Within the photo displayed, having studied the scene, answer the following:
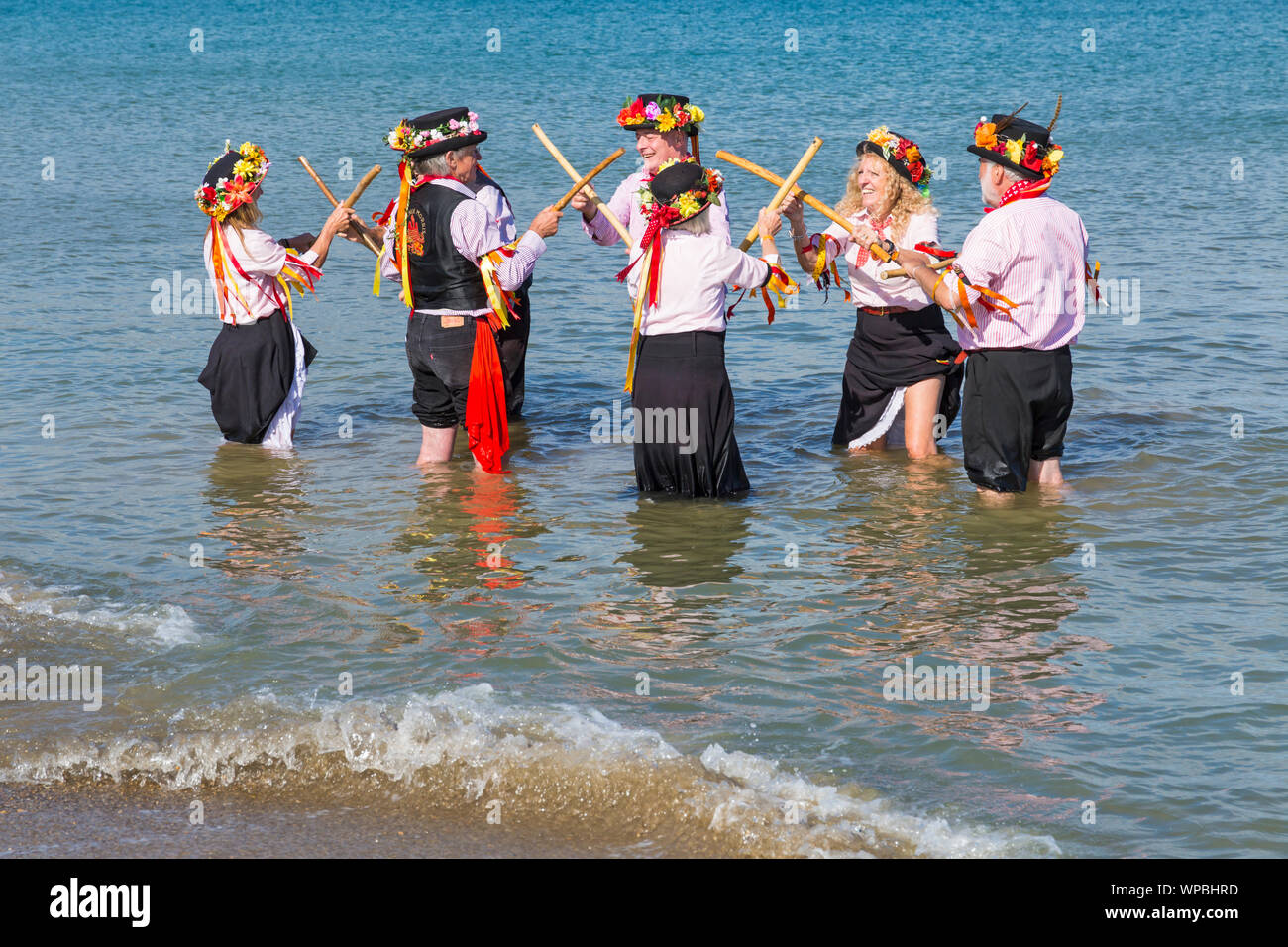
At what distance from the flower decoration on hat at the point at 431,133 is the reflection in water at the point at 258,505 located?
6.58ft

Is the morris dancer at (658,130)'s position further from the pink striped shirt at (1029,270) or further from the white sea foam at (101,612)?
the white sea foam at (101,612)

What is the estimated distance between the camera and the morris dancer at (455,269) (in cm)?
748

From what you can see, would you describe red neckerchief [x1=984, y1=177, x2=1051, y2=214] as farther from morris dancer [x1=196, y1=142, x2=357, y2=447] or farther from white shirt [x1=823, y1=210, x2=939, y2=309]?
morris dancer [x1=196, y1=142, x2=357, y2=447]

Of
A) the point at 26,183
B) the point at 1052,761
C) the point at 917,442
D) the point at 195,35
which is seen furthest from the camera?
the point at 195,35

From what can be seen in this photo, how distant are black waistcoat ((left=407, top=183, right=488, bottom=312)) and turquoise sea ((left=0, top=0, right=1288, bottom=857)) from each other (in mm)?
1068

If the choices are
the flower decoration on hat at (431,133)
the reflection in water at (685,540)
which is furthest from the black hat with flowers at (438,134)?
the reflection in water at (685,540)

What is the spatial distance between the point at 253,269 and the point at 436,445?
143 centimetres

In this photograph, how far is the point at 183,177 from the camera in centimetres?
1975

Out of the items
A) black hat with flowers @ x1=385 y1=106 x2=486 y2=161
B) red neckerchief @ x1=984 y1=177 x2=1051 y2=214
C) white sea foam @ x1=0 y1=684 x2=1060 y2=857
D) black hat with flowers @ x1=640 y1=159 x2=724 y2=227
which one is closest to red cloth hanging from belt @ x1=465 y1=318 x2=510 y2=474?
black hat with flowers @ x1=385 y1=106 x2=486 y2=161

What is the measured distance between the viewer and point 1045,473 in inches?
299

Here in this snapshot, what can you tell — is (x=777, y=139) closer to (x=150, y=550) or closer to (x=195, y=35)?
(x=150, y=550)

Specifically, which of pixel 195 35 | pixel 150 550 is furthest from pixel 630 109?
pixel 195 35

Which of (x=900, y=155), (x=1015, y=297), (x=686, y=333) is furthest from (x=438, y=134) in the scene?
(x=1015, y=297)

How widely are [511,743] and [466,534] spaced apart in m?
2.35
